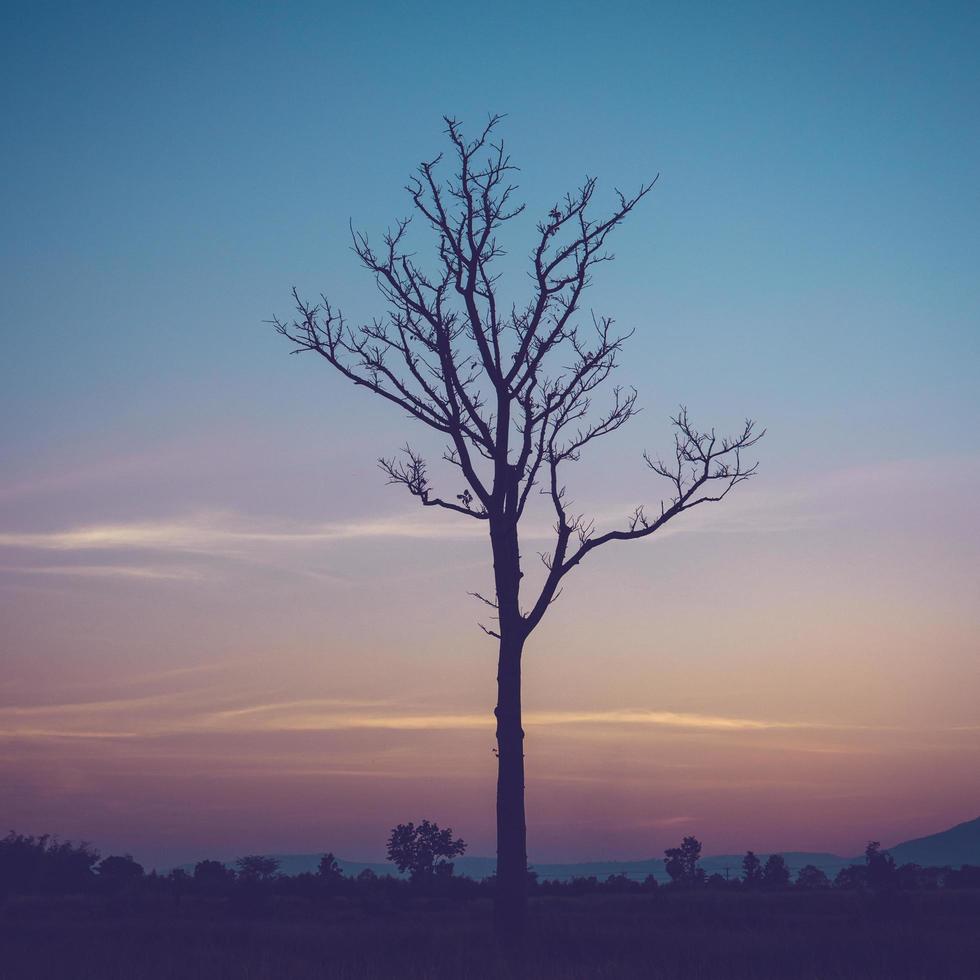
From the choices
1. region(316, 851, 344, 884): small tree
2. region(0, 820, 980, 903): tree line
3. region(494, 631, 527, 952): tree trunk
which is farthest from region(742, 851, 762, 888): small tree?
region(494, 631, 527, 952): tree trunk

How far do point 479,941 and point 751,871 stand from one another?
28227mm

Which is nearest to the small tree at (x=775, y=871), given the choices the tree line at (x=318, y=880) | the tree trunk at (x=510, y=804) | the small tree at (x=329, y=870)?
the tree line at (x=318, y=880)

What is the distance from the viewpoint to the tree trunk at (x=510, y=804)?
15.0 metres

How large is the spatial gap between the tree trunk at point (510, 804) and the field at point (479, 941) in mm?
466

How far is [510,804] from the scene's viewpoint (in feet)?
50.3

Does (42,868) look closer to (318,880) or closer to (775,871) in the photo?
(318,880)

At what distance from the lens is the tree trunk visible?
15.0 m

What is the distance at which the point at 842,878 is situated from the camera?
136ft

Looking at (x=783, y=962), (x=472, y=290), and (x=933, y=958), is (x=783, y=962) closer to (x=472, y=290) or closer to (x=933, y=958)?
(x=933, y=958)

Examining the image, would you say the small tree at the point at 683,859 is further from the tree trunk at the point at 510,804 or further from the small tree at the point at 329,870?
the tree trunk at the point at 510,804

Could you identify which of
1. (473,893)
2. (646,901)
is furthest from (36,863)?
(646,901)

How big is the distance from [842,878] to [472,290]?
1319 inches

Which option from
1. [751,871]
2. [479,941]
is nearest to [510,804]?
[479,941]

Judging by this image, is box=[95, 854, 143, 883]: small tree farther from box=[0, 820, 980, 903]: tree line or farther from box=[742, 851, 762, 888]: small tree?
box=[742, 851, 762, 888]: small tree
